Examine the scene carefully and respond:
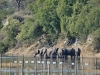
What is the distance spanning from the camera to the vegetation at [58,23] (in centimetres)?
9688

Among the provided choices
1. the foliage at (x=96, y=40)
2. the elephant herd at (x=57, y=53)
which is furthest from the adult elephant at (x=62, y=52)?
the foliage at (x=96, y=40)

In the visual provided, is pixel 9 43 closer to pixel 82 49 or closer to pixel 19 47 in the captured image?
pixel 19 47

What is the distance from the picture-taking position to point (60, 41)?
109 meters

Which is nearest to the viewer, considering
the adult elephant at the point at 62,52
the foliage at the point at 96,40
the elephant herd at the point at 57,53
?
the adult elephant at the point at 62,52

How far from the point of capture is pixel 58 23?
107750 millimetres

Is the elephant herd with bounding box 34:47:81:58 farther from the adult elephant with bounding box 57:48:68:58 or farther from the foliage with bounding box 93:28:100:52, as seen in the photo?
the foliage with bounding box 93:28:100:52

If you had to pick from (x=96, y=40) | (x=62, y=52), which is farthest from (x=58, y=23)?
(x=62, y=52)

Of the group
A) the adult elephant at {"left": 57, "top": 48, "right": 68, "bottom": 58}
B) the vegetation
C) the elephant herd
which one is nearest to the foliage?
the vegetation

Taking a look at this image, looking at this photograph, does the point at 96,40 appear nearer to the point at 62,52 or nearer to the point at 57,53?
the point at 62,52

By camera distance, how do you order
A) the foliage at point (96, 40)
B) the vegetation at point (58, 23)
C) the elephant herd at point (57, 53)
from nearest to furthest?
1. the elephant herd at point (57, 53)
2. the foliage at point (96, 40)
3. the vegetation at point (58, 23)

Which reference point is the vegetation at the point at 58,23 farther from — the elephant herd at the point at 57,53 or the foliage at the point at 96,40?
the elephant herd at the point at 57,53

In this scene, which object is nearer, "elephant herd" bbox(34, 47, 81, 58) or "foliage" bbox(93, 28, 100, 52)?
"elephant herd" bbox(34, 47, 81, 58)

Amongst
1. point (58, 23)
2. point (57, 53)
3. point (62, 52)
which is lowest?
point (57, 53)

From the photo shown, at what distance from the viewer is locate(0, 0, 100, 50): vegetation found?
96875mm
